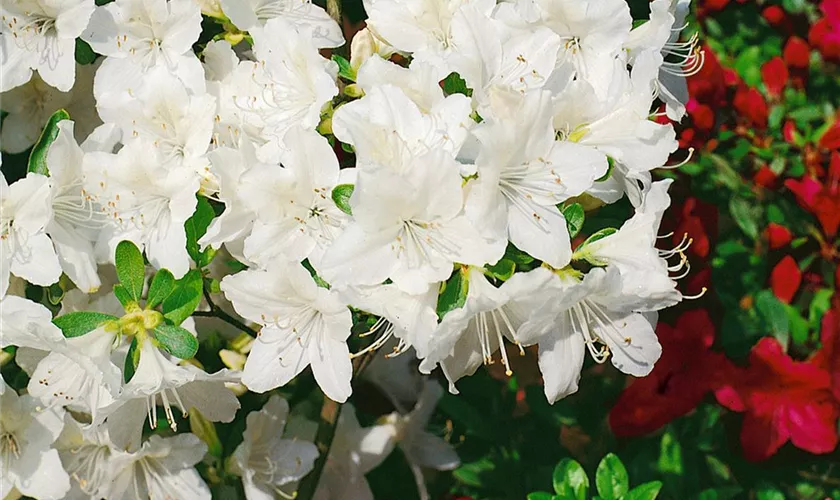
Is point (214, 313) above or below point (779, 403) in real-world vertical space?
above

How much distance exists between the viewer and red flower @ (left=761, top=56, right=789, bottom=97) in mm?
1840

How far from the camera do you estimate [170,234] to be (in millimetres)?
972

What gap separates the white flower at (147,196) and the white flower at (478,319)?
0.30 m

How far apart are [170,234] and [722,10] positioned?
1.50 m

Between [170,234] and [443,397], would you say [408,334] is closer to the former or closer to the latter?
[170,234]

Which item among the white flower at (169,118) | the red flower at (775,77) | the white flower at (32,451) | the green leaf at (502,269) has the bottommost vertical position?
the red flower at (775,77)

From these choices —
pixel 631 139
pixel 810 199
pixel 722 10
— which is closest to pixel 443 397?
pixel 810 199

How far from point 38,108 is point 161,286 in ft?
1.56

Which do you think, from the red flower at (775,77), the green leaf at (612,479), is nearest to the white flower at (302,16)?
the green leaf at (612,479)

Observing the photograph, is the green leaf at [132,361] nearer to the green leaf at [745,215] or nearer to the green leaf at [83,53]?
Answer: the green leaf at [83,53]

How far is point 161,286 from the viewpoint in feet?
3.15

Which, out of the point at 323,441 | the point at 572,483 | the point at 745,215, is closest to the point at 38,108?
the point at 323,441

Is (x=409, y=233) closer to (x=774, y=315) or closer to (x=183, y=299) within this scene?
(x=183, y=299)

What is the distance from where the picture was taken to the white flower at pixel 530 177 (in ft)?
2.64
